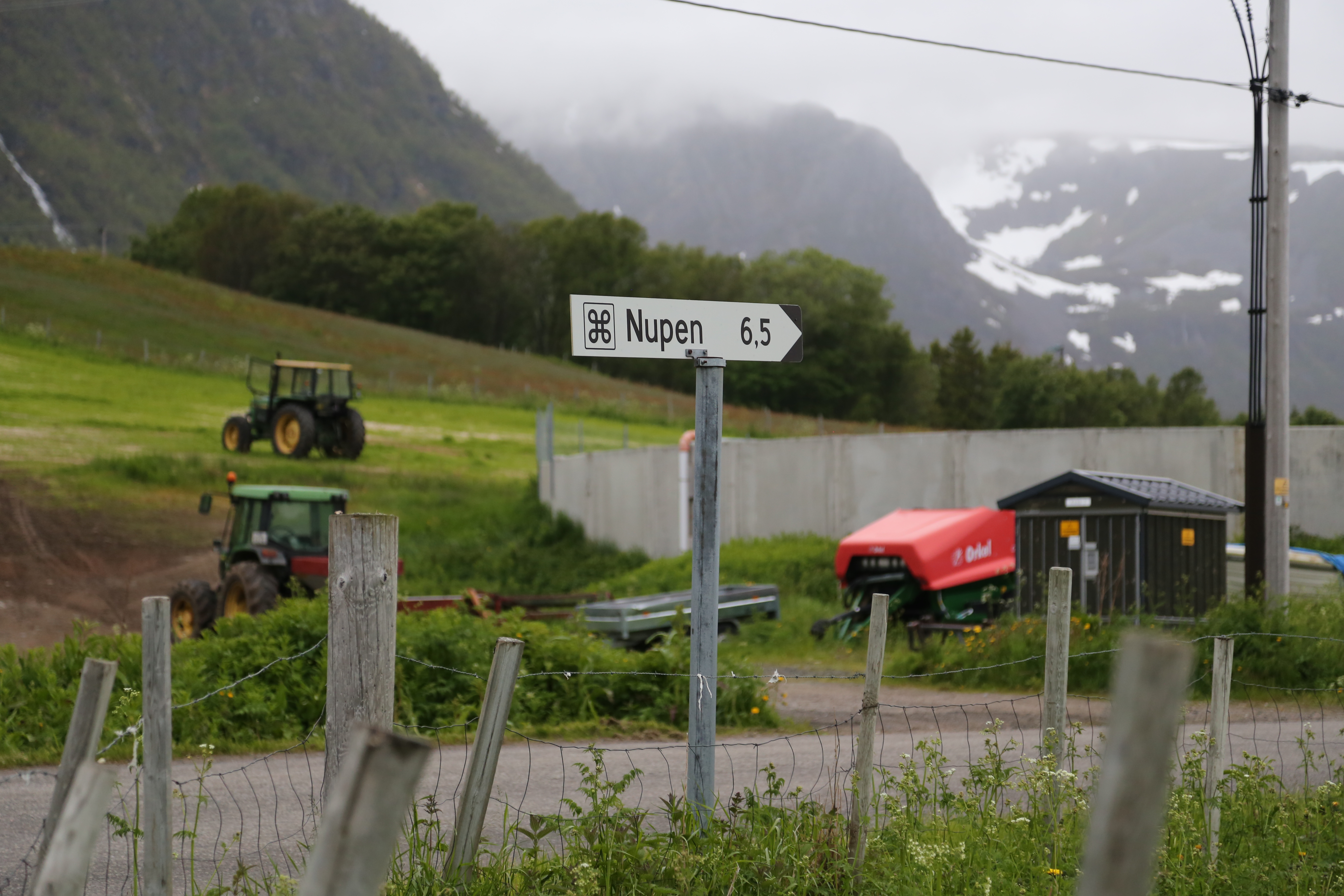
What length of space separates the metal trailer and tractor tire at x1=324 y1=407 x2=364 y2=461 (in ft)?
51.6

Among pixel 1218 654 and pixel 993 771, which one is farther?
pixel 1218 654

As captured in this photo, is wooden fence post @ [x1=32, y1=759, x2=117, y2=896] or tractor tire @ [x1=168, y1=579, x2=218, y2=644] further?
tractor tire @ [x1=168, y1=579, x2=218, y2=644]

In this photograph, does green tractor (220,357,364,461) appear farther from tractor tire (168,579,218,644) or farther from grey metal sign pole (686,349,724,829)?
grey metal sign pole (686,349,724,829)

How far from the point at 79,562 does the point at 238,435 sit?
25.7 feet

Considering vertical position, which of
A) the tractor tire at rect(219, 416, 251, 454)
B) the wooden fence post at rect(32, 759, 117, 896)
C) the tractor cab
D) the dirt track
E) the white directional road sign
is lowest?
the dirt track

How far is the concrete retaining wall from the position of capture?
19.6 metres

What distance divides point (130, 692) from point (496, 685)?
168cm

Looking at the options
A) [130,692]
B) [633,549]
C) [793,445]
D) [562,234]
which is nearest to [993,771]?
[130,692]

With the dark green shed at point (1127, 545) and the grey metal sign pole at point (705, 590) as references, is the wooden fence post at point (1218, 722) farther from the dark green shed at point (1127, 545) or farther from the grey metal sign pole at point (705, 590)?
the dark green shed at point (1127, 545)

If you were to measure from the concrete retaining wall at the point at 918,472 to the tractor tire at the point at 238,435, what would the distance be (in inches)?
432

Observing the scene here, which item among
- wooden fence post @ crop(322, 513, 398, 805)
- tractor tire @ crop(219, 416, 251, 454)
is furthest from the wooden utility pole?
tractor tire @ crop(219, 416, 251, 454)

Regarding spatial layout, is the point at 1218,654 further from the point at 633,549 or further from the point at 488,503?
the point at 488,503

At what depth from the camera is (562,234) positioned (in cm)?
10050

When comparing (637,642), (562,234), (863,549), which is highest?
(562,234)
